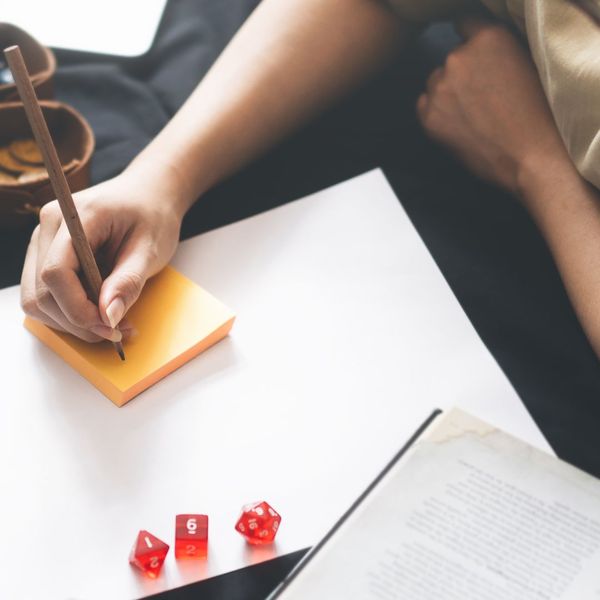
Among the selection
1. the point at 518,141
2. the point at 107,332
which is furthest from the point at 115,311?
the point at 518,141

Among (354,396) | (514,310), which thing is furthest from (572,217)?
(354,396)

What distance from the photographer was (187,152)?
0.70 m

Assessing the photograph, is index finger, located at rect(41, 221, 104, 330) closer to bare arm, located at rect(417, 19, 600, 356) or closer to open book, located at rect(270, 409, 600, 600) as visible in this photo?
open book, located at rect(270, 409, 600, 600)

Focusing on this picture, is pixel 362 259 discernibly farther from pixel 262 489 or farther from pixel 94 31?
pixel 94 31

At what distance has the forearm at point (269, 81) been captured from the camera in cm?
71

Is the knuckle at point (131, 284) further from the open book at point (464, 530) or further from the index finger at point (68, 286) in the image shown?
the open book at point (464, 530)

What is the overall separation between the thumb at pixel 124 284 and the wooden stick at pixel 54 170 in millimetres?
11

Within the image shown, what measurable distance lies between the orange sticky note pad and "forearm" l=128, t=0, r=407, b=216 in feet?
0.30

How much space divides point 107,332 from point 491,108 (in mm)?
390

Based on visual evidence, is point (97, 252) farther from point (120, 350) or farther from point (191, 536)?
point (191, 536)

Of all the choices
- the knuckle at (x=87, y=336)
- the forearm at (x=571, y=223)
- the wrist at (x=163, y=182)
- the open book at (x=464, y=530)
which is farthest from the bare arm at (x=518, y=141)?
the knuckle at (x=87, y=336)

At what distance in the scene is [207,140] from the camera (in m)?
0.71

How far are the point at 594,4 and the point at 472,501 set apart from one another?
361 millimetres

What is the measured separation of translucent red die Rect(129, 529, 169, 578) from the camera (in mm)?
492
